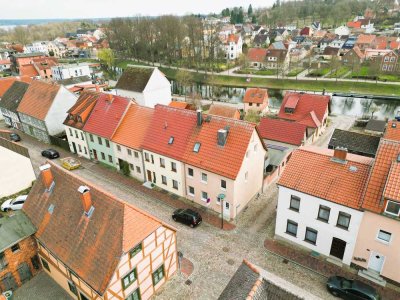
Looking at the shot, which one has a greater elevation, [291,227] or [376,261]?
[291,227]

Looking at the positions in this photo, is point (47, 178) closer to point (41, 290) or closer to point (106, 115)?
point (41, 290)

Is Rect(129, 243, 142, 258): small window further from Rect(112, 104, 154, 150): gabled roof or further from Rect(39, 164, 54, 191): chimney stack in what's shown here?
Rect(112, 104, 154, 150): gabled roof

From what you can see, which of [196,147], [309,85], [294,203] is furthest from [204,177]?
[309,85]

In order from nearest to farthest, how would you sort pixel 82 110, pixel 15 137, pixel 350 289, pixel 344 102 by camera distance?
pixel 350 289 < pixel 82 110 < pixel 15 137 < pixel 344 102

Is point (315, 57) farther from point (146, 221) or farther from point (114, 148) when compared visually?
point (146, 221)

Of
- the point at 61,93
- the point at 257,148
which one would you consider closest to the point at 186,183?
the point at 257,148

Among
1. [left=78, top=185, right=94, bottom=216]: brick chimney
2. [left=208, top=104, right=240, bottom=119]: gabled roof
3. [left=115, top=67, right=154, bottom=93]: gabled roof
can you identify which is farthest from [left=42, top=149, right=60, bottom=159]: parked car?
[left=78, top=185, right=94, bottom=216]: brick chimney
